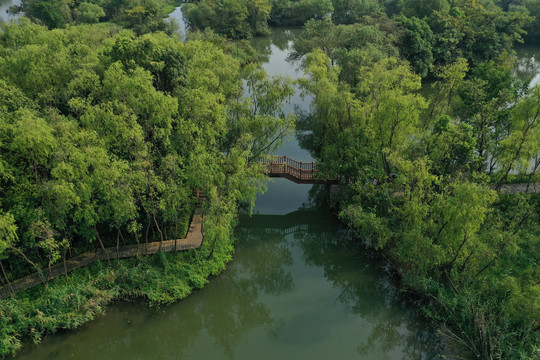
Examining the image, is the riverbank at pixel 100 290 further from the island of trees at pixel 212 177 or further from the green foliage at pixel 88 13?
the green foliage at pixel 88 13

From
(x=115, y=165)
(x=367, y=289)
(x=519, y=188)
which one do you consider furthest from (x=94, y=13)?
(x=519, y=188)

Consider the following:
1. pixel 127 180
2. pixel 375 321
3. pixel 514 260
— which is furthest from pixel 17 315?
pixel 514 260

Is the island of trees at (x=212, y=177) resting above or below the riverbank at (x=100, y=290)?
above

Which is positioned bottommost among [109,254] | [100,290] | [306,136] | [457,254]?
[100,290]

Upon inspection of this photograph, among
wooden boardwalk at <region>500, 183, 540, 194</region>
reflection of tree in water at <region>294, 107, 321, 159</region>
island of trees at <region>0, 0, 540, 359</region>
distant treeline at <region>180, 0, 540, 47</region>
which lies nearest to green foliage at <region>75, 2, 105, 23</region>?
distant treeline at <region>180, 0, 540, 47</region>

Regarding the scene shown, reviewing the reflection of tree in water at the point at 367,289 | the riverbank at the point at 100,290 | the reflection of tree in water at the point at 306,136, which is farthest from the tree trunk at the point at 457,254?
the reflection of tree in water at the point at 306,136

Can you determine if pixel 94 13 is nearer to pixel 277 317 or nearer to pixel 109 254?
pixel 109 254

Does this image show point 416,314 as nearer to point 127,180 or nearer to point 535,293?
point 535,293
